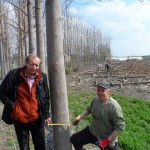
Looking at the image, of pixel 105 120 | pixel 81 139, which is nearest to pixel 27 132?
pixel 81 139

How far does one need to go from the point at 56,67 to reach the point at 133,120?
4.25 m

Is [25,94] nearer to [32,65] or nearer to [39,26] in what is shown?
[32,65]

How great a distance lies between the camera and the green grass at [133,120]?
5367 millimetres

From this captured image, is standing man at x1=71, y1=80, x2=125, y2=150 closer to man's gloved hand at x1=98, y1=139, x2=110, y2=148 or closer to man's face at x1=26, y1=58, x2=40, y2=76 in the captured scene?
man's gloved hand at x1=98, y1=139, x2=110, y2=148

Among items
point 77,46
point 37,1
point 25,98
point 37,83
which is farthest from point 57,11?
point 77,46

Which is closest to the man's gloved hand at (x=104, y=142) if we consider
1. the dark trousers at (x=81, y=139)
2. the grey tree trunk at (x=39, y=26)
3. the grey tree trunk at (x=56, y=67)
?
the dark trousers at (x=81, y=139)

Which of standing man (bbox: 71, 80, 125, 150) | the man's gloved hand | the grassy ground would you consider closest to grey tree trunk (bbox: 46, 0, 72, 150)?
standing man (bbox: 71, 80, 125, 150)

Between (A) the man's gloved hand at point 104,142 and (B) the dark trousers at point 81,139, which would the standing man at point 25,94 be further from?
(A) the man's gloved hand at point 104,142

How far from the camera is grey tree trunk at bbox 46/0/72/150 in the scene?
3.43 metres

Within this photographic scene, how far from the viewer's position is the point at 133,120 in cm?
721

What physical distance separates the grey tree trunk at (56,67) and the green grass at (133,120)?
6.63 ft

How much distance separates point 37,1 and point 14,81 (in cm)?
272

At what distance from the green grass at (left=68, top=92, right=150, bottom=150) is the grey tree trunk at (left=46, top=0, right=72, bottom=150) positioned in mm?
2020

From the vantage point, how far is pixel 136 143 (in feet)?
17.6
